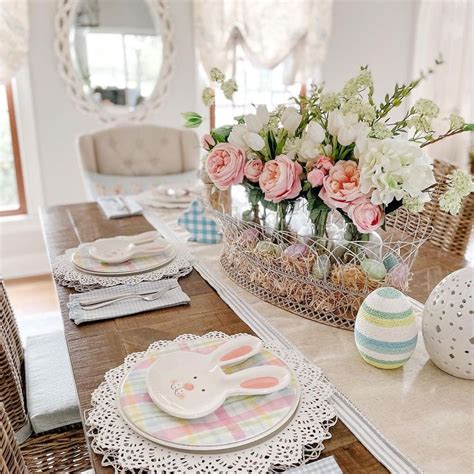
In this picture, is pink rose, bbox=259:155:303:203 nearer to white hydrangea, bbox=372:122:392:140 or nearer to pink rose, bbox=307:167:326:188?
pink rose, bbox=307:167:326:188

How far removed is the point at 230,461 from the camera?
0.69 metres

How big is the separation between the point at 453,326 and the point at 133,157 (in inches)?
81.7

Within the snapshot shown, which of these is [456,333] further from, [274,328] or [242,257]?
[242,257]

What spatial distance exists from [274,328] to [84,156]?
1.79 meters

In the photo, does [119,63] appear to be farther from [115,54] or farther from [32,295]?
[32,295]

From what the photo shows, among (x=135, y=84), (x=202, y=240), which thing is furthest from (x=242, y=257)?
(x=135, y=84)

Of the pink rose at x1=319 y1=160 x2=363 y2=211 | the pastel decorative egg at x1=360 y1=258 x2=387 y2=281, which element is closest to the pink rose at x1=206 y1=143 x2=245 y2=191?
the pink rose at x1=319 y1=160 x2=363 y2=211

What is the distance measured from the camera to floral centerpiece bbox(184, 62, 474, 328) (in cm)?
96

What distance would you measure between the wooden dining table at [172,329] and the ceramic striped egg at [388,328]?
17 cm

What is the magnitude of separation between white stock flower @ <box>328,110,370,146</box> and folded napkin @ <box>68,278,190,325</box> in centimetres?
50

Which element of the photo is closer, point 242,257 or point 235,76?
point 242,257

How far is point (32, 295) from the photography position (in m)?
3.10

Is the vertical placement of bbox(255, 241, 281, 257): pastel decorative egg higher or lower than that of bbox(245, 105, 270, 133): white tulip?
lower

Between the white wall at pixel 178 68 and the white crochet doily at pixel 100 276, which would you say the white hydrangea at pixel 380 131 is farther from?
the white wall at pixel 178 68
